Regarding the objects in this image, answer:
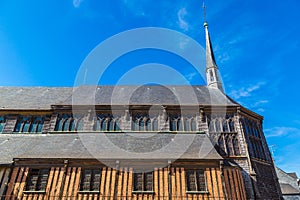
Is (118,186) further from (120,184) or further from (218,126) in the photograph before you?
→ (218,126)

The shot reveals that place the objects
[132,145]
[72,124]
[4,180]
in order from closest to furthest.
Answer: [4,180]
[132,145]
[72,124]

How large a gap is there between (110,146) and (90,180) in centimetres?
264

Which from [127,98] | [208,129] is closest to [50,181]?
[127,98]

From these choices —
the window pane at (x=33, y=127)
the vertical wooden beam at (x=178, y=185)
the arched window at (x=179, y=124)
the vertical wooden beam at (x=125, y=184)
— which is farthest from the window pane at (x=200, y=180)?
the window pane at (x=33, y=127)

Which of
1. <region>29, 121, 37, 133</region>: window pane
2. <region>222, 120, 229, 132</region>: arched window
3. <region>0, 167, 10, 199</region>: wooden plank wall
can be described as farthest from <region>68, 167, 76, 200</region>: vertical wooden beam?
<region>222, 120, 229, 132</region>: arched window

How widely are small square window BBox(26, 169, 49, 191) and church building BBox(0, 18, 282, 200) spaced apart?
0.16 feet

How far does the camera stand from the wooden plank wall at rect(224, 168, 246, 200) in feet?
40.9

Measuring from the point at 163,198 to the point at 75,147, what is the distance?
6.30 m

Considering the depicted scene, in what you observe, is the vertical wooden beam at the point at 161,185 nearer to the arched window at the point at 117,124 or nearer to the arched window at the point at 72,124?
the arched window at the point at 117,124

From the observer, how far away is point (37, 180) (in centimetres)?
1230

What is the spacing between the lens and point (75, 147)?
14.3 meters

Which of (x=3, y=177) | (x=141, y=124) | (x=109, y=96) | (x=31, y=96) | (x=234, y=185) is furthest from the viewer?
(x=31, y=96)

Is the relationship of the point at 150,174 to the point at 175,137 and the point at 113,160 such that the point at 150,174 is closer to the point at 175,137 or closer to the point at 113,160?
the point at 113,160

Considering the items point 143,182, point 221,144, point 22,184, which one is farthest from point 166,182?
point 22,184
